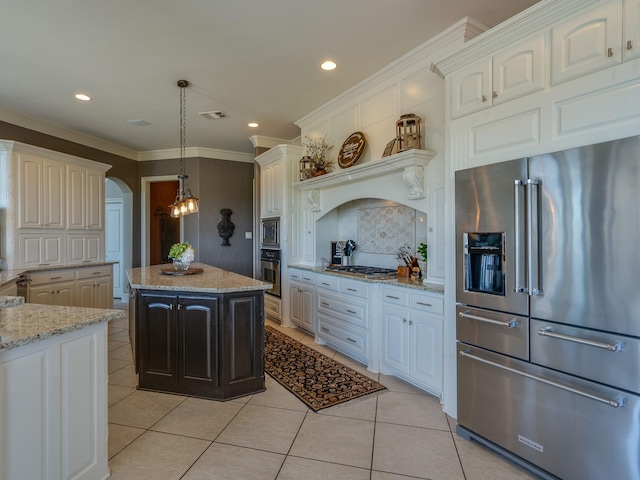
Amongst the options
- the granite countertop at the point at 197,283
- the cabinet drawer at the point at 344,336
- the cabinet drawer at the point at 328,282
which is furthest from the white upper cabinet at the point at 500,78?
the cabinet drawer at the point at 344,336

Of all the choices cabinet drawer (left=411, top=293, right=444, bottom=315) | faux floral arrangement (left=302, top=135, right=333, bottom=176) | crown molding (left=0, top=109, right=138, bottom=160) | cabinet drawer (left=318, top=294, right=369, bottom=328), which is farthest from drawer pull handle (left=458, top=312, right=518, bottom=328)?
crown molding (left=0, top=109, right=138, bottom=160)

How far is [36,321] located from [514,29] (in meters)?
3.03

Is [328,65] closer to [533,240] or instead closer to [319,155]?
[319,155]

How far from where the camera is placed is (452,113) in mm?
2484

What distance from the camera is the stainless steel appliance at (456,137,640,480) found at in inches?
63.6

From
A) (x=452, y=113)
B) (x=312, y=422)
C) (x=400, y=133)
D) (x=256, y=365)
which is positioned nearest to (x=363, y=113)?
(x=400, y=133)

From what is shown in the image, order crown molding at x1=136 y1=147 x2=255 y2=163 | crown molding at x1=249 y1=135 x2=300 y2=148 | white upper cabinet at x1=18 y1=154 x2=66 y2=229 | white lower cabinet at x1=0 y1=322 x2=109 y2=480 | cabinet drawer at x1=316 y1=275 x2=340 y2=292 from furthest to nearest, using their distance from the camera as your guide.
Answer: crown molding at x1=136 y1=147 x2=255 y2=163
crown molding at x1=249 y1=135 x2=300 y2=148
white upper cabinet at x1=18 y1=154 x2=66 y2=229
cabinet drawer at x1=316 y1=275 x2=340 y2=292
white lower cabinet at x1=0 y1=322 x2=109 y2=480

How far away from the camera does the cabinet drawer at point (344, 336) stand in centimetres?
352

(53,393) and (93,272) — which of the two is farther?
(93,272)

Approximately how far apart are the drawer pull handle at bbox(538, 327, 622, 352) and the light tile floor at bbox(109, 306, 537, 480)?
0.81 meters

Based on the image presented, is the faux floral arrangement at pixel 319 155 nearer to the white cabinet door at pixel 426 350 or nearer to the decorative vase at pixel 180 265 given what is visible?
the decorative vase at pixel 180 265

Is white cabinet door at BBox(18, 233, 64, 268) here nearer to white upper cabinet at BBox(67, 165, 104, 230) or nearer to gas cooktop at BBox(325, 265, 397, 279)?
white upper cabinet at BBox(67, 165, 104, 230)

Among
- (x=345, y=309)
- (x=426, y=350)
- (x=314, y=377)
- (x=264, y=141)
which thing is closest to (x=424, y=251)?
(x=426, y=350)

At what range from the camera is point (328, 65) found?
3377 millimetres
